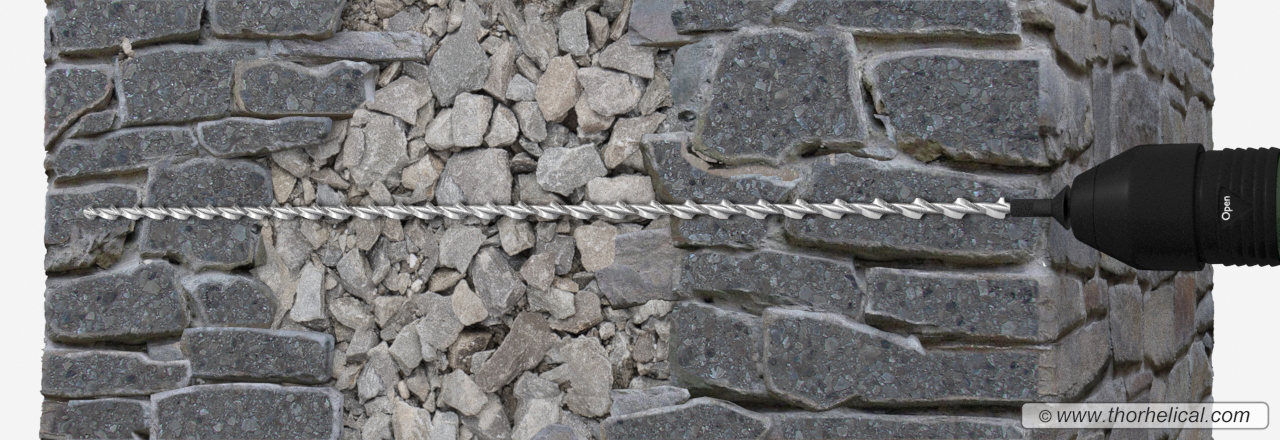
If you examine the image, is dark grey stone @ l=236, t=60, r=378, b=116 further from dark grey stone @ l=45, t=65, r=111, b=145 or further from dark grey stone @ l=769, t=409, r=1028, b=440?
dark grey stone @ l=769, t=409, r=1028, b=440

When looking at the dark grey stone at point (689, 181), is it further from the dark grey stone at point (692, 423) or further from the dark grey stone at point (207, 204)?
the dark grey stone at point (207, 204)

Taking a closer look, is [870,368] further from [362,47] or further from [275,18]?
[275,18]

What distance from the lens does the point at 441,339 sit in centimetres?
208

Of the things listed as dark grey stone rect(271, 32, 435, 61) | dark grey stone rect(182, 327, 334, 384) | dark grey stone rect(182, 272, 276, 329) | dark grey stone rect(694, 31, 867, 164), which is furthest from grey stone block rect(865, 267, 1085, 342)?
dark grey stone rect(182, 272, 276, 329)

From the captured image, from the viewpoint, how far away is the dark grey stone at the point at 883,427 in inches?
68.4

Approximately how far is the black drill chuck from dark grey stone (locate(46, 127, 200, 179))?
5.42 feet

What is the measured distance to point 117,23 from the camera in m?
2.29

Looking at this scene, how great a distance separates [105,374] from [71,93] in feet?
1.87

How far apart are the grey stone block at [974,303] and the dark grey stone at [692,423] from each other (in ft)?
0.86

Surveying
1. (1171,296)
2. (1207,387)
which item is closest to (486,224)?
(1171,296)

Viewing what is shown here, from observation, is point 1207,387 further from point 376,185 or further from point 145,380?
point 145,380

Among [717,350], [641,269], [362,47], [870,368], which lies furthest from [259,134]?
[870,368]

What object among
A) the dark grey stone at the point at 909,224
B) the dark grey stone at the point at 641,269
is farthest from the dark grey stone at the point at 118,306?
the dark grey stone at the point at 909,224

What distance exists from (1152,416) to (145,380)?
198 cm
